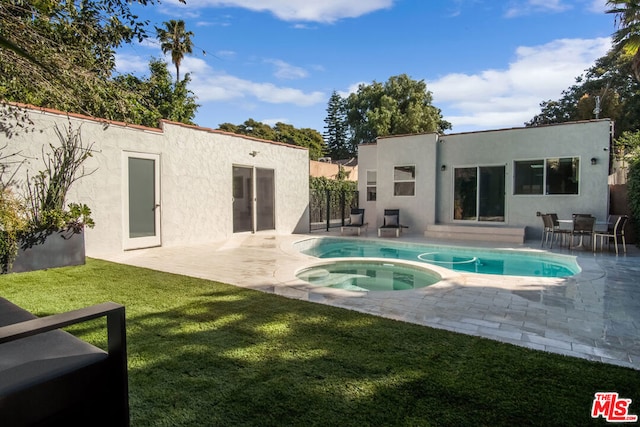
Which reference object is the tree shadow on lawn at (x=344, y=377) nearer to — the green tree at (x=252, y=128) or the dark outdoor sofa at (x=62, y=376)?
the dark outdoor sofa at (x=62, y=376)

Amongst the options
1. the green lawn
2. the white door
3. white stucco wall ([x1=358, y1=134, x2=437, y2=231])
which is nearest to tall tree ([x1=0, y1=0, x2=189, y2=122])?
the green lawn

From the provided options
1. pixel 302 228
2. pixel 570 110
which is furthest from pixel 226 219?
pixel 570 110

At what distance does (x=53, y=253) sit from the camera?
6.79m

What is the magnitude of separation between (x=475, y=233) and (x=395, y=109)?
22.3m

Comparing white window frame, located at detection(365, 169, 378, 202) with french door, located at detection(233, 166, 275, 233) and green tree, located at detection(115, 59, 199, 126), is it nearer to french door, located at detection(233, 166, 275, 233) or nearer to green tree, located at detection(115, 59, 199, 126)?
french door, located at detection(233, 166, 275, 233)

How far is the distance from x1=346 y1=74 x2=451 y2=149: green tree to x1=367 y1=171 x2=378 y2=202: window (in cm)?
1614

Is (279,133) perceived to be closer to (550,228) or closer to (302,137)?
(302,137)

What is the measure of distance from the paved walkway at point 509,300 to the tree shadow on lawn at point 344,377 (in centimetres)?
46

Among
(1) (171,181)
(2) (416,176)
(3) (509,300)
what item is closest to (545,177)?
(2) (416,176)

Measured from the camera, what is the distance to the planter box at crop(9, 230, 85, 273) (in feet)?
21.1

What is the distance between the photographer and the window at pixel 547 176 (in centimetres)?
1165

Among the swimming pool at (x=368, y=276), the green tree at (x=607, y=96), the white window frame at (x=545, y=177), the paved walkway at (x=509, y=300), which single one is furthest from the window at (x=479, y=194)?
the green tree at (x=607, y=96)

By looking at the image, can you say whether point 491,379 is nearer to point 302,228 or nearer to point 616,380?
point 616,380

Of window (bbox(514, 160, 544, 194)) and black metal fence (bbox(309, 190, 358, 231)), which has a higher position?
window (bbox(514, 160, 544, 194))
